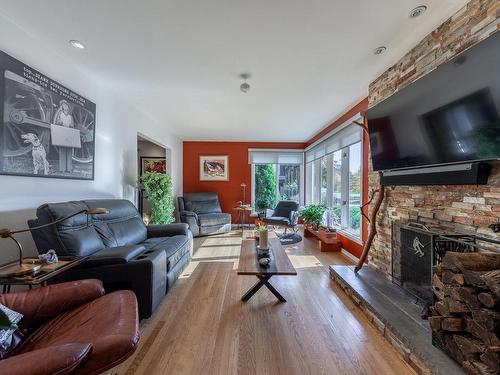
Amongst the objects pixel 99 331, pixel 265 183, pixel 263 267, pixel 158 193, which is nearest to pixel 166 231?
pixel 158 193

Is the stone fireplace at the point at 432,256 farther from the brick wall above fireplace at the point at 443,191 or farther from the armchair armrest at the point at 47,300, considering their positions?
the armchair armrest at the point at 47,300

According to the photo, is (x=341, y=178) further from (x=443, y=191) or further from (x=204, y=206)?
(x=204, y=206)

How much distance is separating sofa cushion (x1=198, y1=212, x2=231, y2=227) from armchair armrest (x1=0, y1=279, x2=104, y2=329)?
3.89 metres

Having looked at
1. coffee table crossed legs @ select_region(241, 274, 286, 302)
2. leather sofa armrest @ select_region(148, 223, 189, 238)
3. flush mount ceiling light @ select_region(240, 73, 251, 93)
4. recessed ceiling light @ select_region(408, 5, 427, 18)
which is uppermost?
recessed ceiling light @ select_region(408, 5, 427, 18)

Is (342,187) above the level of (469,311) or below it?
above

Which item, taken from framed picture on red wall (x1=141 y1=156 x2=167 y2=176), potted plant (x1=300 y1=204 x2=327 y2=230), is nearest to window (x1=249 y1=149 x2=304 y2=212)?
potted plant (x1=300 y1=204 x2=327 y2=230)

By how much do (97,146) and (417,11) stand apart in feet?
11.3

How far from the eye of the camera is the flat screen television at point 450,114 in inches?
55.7

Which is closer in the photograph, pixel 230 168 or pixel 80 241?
pixel 80 241

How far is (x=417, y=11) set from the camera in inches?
70.5

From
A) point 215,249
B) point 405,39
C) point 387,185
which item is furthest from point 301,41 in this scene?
point 215,249

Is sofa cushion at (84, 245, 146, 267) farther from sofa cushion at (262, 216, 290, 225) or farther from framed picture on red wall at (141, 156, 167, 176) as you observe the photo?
framed picture on red wall at (141, 156, 167, 176)

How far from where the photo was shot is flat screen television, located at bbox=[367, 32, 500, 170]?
1.42 m

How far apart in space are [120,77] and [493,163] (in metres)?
3.57
